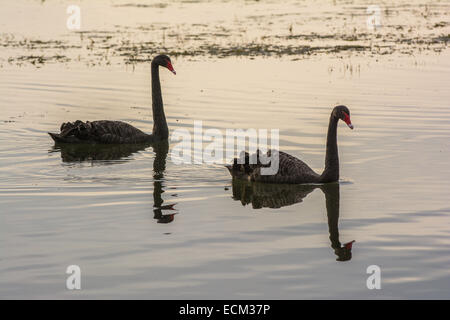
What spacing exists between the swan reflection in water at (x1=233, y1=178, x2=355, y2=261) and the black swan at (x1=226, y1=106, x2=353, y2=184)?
7 cm

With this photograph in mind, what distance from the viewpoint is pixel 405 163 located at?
10.4 metres

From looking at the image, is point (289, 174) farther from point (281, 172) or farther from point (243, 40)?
point (243, 40)

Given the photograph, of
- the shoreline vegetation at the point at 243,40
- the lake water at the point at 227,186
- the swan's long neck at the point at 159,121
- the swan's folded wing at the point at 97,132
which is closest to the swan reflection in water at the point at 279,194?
the lake water at the point at 227,186

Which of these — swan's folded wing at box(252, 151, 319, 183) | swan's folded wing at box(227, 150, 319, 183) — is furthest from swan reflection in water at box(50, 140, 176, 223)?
swan's folded wing at box(252, 151, 319, 183)

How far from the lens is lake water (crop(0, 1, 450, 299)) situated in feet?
21.3

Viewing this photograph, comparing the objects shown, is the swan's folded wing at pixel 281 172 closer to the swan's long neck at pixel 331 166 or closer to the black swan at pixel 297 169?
the black swan at pixel 297 169

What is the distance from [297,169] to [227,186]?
30.4 inches

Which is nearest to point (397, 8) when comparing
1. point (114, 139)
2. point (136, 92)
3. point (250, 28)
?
point (250, 28)

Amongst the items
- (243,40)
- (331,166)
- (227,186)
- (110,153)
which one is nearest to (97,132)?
(110,153)

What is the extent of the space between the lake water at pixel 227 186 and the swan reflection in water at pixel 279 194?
1.2 inches

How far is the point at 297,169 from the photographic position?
31.1 ft
